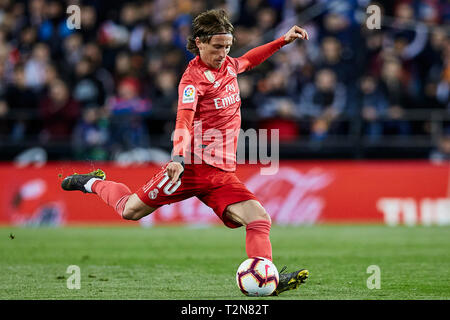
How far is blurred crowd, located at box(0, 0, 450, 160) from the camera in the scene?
55.3ft

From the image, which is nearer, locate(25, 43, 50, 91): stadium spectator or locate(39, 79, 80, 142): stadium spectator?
locate(39, 79, 80, 142): stadium spectator

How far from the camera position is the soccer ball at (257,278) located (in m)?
7.27

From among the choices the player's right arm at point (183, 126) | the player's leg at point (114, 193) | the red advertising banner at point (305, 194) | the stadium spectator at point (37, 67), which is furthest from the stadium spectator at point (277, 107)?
the player's right arm at point (183, 126)

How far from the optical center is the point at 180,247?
39.8 feet

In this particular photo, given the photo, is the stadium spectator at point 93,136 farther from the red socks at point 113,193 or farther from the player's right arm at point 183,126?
the player's right arm at point 183,126

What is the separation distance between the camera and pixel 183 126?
7.12m

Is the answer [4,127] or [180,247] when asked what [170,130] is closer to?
[4,127]

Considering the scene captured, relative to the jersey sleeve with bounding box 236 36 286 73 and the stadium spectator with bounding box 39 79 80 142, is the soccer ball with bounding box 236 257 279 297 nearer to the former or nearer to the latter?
the jersey sleeve with bounding box 236 36 286 73

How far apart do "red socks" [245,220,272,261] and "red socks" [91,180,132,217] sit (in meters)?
1.36

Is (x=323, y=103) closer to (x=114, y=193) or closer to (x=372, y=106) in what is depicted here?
(x=372, y=106)

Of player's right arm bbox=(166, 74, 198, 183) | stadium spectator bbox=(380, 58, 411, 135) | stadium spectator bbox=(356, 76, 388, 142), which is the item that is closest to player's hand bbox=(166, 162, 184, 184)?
player's right arm bbox=(166, 74, 198, 183)
